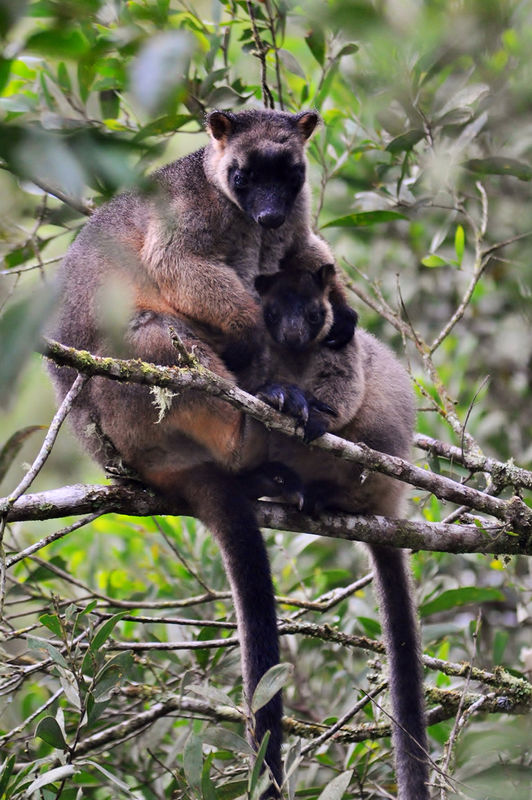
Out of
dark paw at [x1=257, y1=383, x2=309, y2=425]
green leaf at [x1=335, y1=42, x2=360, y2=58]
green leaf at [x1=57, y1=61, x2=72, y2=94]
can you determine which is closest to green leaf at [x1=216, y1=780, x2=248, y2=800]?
dark paw at [x1=257, y1=383, x2=309, y2=425]

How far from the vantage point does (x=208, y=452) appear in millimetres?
4742

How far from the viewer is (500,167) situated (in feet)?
20.1

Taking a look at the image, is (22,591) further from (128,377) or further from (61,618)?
(128,377)

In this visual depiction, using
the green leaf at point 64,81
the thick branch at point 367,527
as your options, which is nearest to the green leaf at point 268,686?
the thick branch at point 367,527

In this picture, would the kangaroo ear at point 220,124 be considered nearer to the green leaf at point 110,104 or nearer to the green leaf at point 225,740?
the green leaf at point 110,104

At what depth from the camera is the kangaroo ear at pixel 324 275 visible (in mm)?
5617

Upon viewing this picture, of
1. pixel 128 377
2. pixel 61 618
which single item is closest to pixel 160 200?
pixel 128 377

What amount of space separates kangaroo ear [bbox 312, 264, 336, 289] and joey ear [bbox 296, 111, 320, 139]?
955 mm

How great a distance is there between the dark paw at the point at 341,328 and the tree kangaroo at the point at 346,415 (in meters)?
0.05

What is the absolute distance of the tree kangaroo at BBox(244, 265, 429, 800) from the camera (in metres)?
4.88

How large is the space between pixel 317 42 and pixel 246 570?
3848 millimetres

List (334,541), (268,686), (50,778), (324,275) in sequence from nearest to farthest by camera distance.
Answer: (50,778) → (268,686) → (324,275) → (334,541)

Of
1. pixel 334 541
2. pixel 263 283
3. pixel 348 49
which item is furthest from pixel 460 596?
→ pixel 348 49

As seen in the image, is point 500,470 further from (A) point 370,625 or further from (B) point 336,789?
(B) point 336,789
